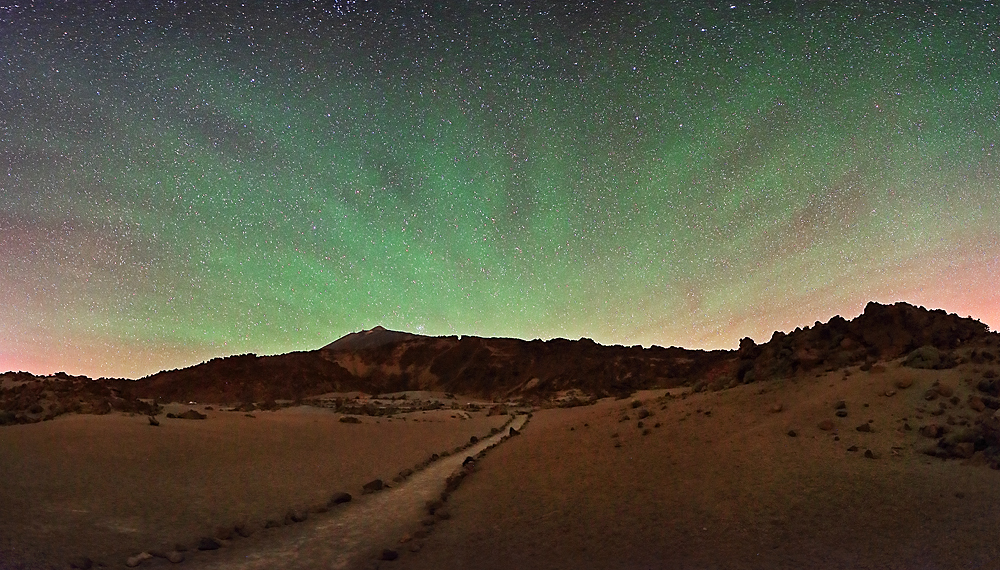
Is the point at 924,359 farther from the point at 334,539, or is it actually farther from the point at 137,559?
the point at 137,559

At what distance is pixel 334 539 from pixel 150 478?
4.95 meters

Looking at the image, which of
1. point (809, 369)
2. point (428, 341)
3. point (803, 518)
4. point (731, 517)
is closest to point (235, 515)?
point (731, 517)

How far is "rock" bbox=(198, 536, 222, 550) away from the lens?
7.57 meters

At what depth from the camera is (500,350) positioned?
9394 centimetres

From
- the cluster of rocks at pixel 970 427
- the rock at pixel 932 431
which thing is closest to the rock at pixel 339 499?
the cluster of rocks at pixel 970 427

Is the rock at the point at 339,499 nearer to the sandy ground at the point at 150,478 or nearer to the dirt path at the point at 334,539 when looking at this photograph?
the dirt path at the point at 334,539

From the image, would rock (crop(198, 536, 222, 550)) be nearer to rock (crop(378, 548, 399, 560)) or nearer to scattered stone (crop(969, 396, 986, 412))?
rock (crop(378, 548, 399, 560))

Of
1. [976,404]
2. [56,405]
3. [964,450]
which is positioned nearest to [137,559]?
[964,450]

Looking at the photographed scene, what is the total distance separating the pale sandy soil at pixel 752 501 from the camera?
21.7 feet

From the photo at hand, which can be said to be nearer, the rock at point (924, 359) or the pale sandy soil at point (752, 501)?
the pale sandy soil at point (752, 501)

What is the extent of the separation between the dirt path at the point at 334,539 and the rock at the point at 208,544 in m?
0.11

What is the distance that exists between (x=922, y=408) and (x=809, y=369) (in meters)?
6.22

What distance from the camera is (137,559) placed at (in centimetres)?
676

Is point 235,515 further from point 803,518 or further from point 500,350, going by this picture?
point 500,350
